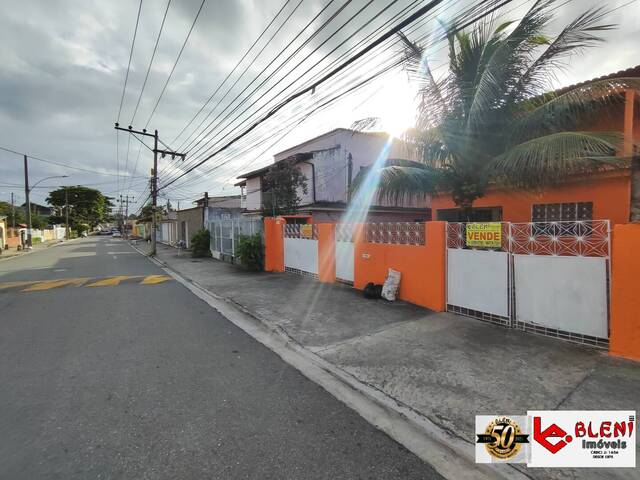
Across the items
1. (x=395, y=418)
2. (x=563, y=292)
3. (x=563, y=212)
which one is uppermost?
(x=563, y=212)

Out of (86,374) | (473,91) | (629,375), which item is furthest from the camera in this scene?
(473,91)

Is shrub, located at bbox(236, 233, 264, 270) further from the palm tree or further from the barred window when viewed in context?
the barred window

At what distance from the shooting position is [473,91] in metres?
5.93

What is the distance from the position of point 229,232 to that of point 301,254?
585 cm

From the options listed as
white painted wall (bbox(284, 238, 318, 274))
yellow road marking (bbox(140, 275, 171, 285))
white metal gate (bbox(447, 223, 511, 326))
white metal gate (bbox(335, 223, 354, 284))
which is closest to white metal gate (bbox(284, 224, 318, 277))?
white painted wall (bbox(284, 238, 318, 274))

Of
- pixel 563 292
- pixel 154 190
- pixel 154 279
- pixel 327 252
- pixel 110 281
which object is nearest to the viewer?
pixel 563 292

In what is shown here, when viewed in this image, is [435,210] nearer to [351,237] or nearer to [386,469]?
[351,237]

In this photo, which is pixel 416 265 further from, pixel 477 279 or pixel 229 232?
pixel 229 232

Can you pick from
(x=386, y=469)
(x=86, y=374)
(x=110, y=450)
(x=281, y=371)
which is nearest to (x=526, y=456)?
(x=386, y=469)

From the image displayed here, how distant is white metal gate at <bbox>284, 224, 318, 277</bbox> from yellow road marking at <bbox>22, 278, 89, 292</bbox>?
21.9ft

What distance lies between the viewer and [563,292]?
4.35 m

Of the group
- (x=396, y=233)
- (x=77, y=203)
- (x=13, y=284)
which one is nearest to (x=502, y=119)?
(x=396, y=233)

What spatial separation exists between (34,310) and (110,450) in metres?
6.14

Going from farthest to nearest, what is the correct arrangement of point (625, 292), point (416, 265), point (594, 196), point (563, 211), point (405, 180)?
point (563, 211) → point (594, 196) → point (405, 180) → point (416, 265) → point (625, 292)
